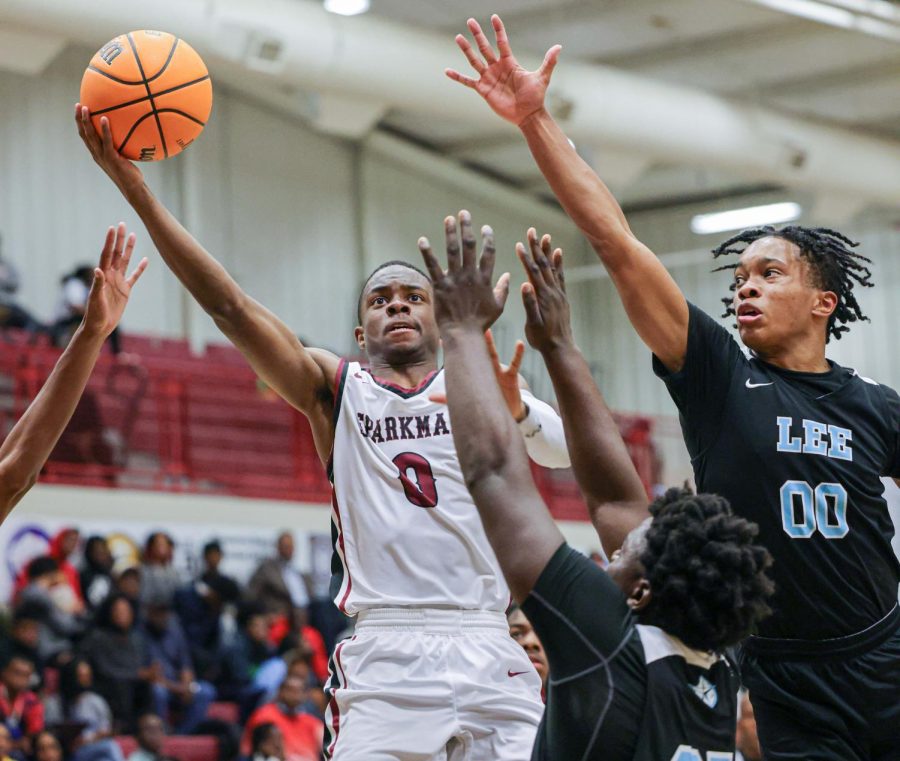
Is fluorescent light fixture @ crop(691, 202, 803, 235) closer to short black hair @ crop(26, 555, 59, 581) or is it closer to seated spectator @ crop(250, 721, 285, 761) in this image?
short black hair @ crop(26, 555, 59, 581)

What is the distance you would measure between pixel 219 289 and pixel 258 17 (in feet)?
39.8

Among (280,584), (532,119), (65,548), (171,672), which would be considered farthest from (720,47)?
(532,119)

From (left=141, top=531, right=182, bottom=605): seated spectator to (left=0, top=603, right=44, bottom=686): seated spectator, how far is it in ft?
4.01

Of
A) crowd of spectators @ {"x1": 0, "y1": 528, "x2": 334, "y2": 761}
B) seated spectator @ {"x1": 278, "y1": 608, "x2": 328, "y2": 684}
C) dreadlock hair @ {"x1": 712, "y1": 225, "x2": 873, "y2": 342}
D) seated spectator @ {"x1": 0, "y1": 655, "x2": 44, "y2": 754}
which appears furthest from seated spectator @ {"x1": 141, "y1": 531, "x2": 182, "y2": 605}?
dreadlock hair @ {"x1": 712, "y1": 225, "x2": 873, "y2": 342}

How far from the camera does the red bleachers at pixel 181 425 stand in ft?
51.4

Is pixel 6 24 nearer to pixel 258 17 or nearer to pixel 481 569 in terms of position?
pixel 258 17

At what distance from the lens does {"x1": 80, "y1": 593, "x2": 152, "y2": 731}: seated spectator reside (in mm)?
12305

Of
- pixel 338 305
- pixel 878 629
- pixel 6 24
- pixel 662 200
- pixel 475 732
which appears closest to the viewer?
pixel 878 629

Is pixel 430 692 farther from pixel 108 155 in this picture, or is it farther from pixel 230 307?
pixel 108 155

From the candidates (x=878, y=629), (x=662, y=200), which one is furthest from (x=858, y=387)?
(x=662, y=200)

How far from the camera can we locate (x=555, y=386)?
407 cm

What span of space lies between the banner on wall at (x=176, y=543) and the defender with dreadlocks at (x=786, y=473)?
998 centimetres

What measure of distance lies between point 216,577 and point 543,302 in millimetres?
10945

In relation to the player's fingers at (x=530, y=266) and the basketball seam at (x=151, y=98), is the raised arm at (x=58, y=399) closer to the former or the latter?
the basketball seam at (x=151, y=98)
